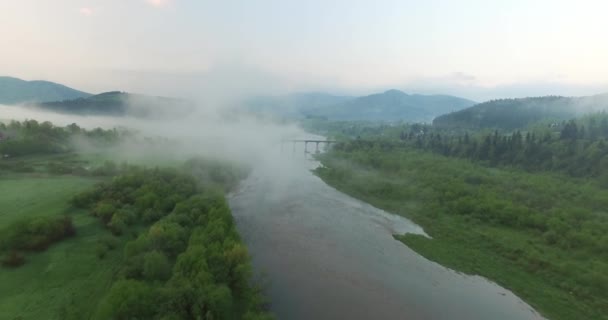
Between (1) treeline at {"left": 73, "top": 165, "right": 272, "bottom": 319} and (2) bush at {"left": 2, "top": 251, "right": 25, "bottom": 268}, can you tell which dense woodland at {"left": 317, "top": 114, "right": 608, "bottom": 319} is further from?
(2) bush at {"left": 2, "top": 251, "right": 25, "bottom": 268}

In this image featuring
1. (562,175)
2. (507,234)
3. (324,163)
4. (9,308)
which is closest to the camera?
(9,308)

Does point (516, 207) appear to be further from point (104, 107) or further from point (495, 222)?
point (104, 107)

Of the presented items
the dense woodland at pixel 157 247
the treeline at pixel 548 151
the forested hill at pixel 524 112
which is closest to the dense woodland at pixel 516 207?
the treeline at pixel 548 151

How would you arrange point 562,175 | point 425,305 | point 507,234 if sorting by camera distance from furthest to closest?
point 562,175 → point 507,234 → point 425,305

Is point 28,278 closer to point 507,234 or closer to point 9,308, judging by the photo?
point 9,308

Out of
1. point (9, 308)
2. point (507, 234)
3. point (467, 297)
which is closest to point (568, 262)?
point (507, 234)

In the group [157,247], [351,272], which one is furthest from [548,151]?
[157,247]

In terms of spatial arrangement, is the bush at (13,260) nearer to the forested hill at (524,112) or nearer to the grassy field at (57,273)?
the grassy field at (57,273)
